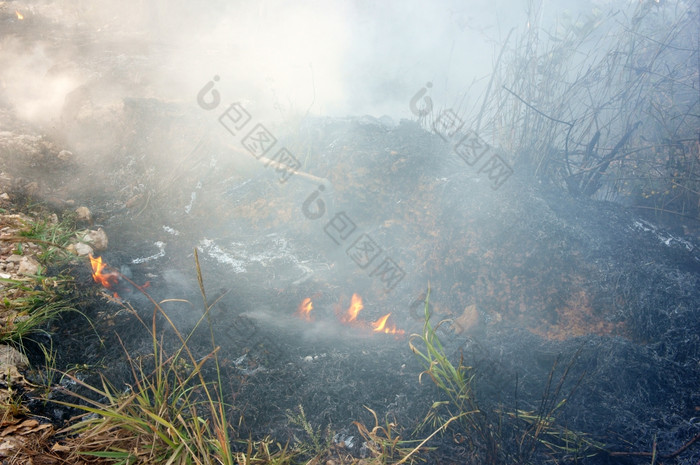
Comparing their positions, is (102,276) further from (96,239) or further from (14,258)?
(96,239)

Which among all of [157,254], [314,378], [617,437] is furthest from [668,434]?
[157,254]

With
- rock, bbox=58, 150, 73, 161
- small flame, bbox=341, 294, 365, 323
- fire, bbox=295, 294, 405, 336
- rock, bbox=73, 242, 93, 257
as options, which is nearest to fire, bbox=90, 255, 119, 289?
rock, bbox=73, 242, 93, 257

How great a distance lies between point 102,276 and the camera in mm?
3289

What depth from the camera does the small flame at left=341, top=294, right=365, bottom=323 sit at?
361 cm

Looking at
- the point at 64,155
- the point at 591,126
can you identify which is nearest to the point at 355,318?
the point at 591,126

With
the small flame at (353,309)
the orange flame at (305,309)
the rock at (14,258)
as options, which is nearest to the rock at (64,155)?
the rock at (14,258)

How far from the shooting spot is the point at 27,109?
659cm

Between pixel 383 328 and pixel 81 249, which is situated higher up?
pixel 81 249

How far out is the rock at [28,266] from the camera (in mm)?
3076

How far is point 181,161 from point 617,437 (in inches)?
271

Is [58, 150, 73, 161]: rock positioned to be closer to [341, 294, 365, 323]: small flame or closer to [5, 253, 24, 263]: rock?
[5, 253, 24, 263]: rock

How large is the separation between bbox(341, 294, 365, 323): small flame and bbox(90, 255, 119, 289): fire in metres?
2.52

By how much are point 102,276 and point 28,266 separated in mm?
641

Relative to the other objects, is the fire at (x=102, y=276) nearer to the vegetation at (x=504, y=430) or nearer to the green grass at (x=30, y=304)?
the green grass at (x=30, y=304)
